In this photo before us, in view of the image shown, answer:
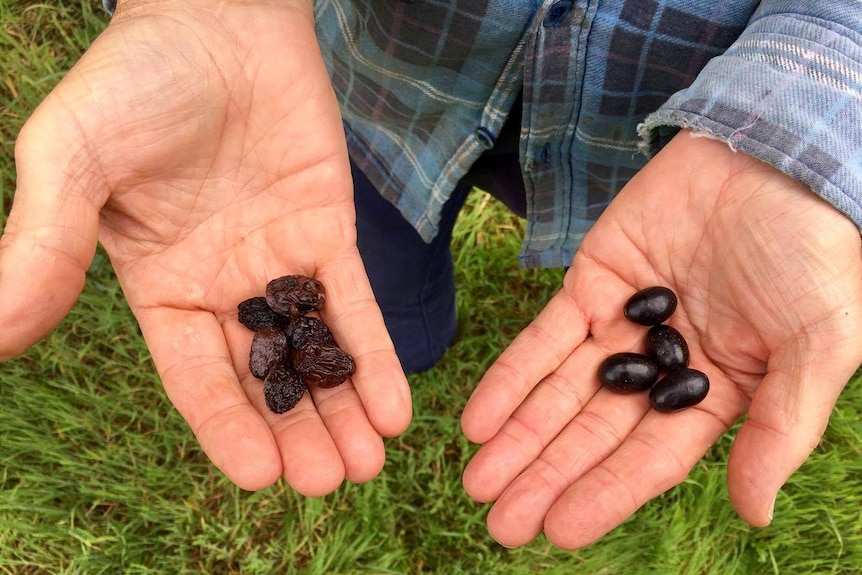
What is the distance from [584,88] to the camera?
10.2 feet

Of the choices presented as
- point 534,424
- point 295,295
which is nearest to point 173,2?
point 295,295

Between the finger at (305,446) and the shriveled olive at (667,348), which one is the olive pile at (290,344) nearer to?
the finger at (305,446)

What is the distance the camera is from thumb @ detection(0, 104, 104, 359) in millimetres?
2469

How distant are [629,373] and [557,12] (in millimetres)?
1507

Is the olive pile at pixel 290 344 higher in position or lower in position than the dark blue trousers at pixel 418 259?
higher

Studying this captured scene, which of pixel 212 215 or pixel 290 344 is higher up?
pixel 212 215

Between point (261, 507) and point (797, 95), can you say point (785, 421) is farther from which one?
point (261, 507)

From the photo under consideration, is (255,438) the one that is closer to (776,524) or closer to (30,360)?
(30,360)

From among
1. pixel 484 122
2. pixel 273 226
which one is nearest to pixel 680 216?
pixel 484 122

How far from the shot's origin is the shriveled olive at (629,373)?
3.00 m

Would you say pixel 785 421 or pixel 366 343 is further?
pixel 366 343

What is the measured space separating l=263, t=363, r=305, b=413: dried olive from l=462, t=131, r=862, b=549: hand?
724 mm

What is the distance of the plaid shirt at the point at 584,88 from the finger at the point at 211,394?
1396mm

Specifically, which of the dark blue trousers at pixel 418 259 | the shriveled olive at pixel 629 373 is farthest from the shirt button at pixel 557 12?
the shriveled olive at pixel 629 373
